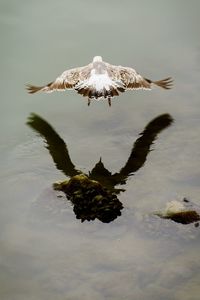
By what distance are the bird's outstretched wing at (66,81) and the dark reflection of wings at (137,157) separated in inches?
29.0

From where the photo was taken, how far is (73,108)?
491 cm

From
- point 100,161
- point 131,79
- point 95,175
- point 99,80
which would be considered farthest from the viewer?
point 131,79

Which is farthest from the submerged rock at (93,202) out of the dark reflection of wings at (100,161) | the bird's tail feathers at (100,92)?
the bird's tail feathers at (100,92)

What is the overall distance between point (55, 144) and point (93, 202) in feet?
3.46

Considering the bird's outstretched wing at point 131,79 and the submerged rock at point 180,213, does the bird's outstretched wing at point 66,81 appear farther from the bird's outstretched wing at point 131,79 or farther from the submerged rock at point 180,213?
the submerged rock at point 180,213

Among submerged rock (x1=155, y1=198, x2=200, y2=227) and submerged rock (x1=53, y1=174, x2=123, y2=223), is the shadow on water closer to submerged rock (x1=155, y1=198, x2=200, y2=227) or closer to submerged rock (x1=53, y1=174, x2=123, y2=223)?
submerged rock (x1=53, y1=174, x2=123, y2=223)

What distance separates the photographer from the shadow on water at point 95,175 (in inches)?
141

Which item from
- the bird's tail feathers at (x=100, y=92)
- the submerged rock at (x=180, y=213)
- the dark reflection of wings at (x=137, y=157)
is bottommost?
the submerged rock at (x=180, y=213)

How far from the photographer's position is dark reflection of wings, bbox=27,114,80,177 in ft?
13.8

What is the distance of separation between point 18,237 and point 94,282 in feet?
2.15

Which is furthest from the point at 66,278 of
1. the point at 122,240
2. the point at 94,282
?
the point at 122,240

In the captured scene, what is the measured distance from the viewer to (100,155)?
4.30 meters

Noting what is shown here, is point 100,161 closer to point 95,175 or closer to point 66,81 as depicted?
point 95,175

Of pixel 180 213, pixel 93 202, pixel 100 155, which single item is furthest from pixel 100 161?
pixel 180 213
